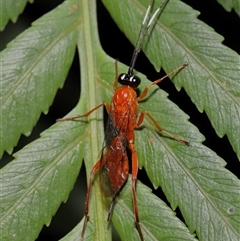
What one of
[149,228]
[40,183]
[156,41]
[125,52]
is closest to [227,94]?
[156,41]

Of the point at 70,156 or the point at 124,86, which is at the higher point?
the point at 124,86

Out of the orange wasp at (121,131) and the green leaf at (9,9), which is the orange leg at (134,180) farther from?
the green leaf at (9,9)

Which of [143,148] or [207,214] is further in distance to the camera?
[143,148]

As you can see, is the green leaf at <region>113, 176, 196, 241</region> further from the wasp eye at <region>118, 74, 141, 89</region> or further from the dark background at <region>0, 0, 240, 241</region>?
the dark background at <region>0, 0, 240, 241</region>

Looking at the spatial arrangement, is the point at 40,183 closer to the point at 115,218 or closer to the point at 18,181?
the point at 18,181

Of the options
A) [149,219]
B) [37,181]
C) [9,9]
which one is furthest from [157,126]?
[9,9]

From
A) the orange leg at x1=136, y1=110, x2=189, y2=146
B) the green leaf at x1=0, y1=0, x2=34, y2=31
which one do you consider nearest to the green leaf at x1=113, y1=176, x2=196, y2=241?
the orange leg at x1=136, y1=110, x2=189, y2=146
